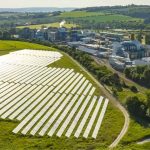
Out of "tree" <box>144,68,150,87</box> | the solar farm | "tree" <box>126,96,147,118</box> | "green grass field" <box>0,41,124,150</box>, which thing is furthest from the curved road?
"tree" <box>144,68,150,87</box>

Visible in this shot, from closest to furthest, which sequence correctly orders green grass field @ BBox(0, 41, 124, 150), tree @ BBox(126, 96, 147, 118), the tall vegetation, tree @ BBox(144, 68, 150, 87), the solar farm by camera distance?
green grass field @ BBox(0, 41, 124, 150), the solar farm, tree @ BBox(126, 96, 147, 118), tree @ BBox(144, 68, 150, 87), the tall vegetation

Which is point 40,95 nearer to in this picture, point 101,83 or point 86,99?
point 86,99

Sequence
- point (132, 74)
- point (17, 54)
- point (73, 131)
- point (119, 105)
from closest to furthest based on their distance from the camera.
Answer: point (73, 131)
point (119, 105)
point (132, 74)
point (17, 54)

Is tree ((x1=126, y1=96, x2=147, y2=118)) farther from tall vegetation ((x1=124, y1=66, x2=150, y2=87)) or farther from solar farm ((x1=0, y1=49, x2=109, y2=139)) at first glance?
tall vegetation ((x1=124, y1=66, x2=150, y2=87))

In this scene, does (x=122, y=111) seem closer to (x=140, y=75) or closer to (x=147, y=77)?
(x=147, y=77)

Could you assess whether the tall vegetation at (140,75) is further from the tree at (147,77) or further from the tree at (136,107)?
the tree at (136,107)

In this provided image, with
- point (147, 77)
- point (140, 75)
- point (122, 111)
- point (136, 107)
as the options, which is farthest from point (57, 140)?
point (140, 75)

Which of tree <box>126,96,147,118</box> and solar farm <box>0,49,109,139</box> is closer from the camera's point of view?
solar farm <box>0,49,109,139</box>

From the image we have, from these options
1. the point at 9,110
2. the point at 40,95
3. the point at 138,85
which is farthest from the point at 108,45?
the point at 9,110
